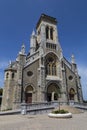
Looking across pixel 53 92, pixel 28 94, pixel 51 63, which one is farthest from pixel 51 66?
pixel 28 94

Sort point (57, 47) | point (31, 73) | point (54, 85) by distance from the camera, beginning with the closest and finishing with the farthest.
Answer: point (31, 73) < point (54, 85) < point (57, 47)

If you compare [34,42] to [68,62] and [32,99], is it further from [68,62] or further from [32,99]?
[32,99]

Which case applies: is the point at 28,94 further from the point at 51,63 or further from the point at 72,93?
the point at 72,93

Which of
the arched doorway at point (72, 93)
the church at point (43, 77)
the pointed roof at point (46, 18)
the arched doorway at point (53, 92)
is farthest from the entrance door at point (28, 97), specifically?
the pointed roof at point (46, 18)

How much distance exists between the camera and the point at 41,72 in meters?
30.2

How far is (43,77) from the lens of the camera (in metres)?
30.1

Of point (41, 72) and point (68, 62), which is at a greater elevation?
point (68, 62)

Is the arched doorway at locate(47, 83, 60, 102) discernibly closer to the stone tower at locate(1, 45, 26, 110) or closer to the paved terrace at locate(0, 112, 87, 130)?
the stone tower at locate(1, 45, 26, 110)

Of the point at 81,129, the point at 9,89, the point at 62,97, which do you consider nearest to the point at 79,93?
the point at 62,97

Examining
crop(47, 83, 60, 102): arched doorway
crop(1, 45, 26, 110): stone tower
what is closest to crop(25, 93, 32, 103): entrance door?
crop(1, 45, 26, 110): stone tower

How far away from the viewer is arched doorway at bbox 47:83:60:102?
31.0 metres

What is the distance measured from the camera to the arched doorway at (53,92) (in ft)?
102

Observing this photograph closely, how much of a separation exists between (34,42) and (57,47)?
861 centimetres

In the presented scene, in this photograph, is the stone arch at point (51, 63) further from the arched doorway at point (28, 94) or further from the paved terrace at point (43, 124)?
the paved terrace at point (43, 124)
